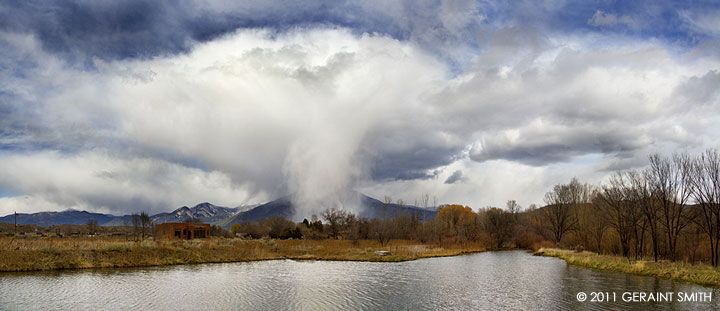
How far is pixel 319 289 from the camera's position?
3041cm

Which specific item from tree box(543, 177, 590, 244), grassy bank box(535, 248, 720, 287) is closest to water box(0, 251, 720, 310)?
grassy bank box(535, 248, 720, 287)

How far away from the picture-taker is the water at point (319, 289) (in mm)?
24281

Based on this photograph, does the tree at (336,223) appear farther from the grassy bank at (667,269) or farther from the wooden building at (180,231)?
the grassy bank at (667,269)

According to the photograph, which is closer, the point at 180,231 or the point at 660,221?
the point at 660,221

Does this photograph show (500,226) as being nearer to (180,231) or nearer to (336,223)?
(336,223)

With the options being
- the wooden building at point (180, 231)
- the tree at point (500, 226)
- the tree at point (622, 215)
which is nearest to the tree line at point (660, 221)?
the tree at point (622, 215)

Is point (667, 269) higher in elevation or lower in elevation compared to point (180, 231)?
higher

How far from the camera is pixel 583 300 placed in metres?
26.3

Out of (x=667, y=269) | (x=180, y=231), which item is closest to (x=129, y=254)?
(x=667, y=269)

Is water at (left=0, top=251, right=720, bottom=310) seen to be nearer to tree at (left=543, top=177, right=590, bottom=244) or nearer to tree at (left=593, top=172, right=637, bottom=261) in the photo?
tree at (left=593, top=172, right=637, bottom=261)

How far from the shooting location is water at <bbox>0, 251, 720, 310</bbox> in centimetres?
2428

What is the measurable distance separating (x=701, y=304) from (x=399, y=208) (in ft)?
433

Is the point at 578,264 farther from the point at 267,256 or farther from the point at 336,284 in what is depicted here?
the point at 267,256

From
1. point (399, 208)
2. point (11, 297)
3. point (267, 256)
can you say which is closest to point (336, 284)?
point (11, 297)
